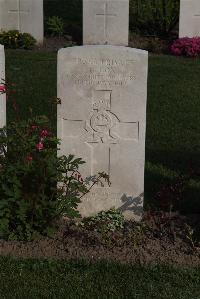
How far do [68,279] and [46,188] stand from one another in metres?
0.89

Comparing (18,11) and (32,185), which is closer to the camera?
(32,185)

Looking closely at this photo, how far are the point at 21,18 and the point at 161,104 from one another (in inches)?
197

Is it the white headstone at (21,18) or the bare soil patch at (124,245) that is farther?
the white headstone at (21,18)

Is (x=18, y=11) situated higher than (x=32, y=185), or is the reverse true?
(x=18, y=11)

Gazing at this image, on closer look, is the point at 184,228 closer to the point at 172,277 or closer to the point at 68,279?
the point at 172,277

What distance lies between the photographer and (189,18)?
546 inches

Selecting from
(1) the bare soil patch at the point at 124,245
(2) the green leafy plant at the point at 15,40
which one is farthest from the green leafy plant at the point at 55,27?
(1) the bare soil patch at the point at 124,245

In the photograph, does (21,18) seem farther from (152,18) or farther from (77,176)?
(77,176)

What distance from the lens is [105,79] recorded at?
5.85 m

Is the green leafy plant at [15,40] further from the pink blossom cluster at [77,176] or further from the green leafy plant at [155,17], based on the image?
the pink blossom cluster at [77,176]

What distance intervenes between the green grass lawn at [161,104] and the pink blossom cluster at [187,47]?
35 cm

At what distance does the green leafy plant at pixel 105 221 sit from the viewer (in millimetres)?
5922

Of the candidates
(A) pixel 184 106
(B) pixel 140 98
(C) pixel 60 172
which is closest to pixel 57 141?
(C) pixel 60 172

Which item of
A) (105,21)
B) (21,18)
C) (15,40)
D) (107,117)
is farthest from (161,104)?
(21,18)
